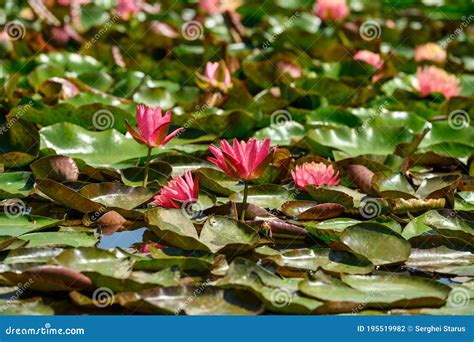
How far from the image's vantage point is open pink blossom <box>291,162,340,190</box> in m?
3.19

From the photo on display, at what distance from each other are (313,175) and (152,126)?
62 centimetres

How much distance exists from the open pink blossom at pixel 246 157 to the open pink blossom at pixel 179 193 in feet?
0.48

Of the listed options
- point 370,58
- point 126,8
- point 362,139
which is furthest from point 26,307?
point 126,8

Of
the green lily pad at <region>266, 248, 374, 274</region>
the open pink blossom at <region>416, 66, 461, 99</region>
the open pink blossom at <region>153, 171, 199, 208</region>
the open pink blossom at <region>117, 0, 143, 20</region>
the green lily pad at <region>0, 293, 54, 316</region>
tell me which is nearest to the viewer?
the green lily pad at <region>0, 293, 54, 316</region>

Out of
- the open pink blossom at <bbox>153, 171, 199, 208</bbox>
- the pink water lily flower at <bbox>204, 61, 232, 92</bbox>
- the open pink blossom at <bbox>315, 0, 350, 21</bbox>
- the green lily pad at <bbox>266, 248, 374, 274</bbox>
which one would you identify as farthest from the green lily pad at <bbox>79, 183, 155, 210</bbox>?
the open pink blossom at <bbox>315, 0, 350, 21</bbox>

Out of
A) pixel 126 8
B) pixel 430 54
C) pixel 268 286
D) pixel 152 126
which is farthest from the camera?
pixel 126 8

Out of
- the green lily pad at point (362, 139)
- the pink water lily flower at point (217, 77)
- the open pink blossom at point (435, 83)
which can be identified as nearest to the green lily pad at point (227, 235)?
the green lily pad at point (362, 139)

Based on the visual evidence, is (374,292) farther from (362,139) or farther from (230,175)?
(362,139)

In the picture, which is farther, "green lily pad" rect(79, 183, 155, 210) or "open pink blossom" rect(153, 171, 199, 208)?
"green lily pad" rect(79, 183, 155, 210)

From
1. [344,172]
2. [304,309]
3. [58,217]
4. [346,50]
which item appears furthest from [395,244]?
[346,50]

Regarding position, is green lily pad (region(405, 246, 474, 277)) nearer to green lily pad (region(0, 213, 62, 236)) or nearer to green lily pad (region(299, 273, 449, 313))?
green lily pad (region(299, 273, 449, 313))

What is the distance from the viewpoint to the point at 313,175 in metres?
3.21

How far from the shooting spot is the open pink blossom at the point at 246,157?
2766 millimetres

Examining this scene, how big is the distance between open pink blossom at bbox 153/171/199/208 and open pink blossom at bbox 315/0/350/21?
3750 mm
